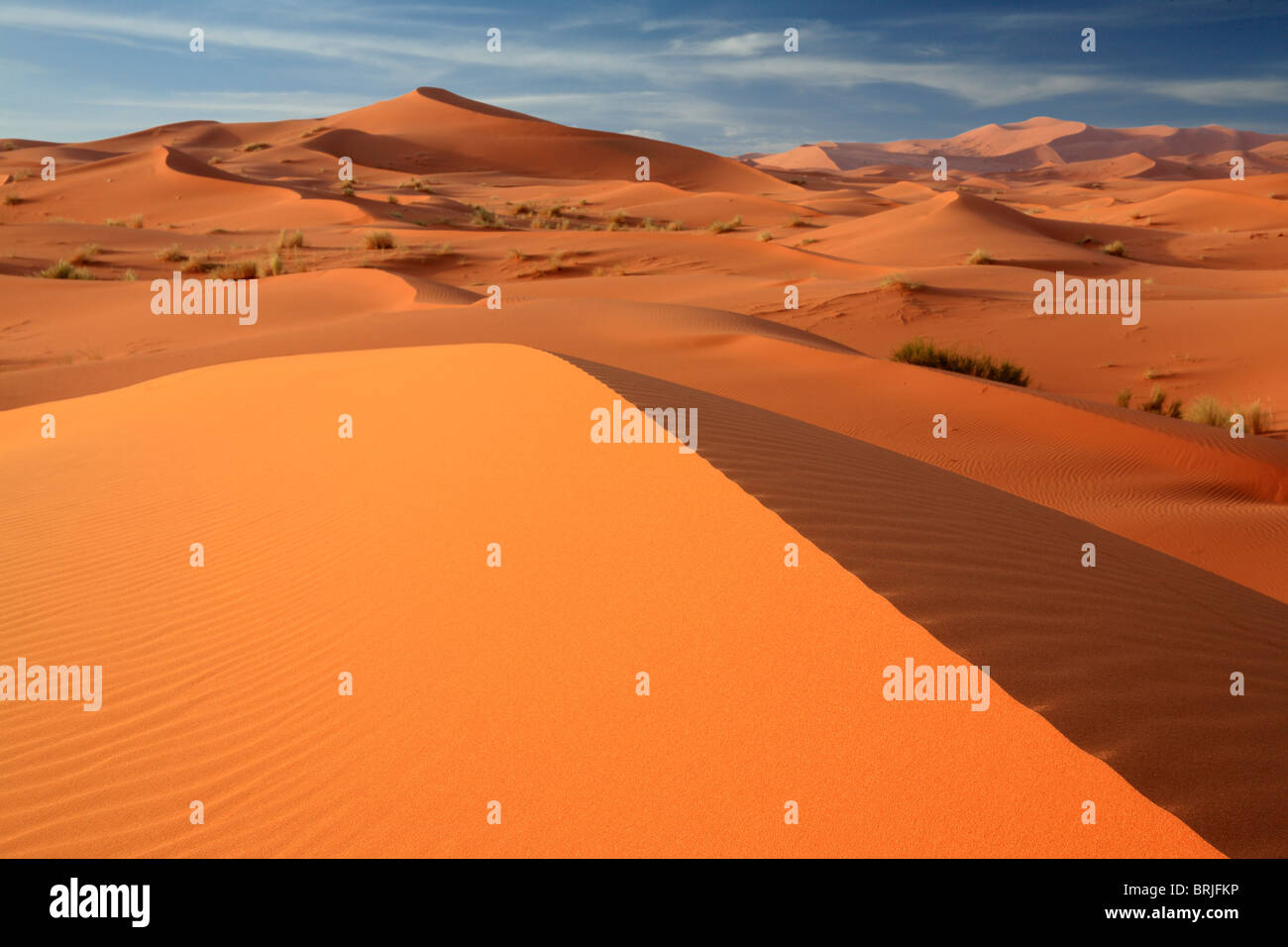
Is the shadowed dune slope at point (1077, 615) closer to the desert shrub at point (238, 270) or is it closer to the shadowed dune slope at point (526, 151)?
the desert shrub at point (238, 270)

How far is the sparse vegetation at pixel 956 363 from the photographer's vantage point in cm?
1316

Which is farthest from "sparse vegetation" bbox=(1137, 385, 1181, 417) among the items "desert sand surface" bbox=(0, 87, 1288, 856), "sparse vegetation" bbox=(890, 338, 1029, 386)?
"sparse vegetation" bbox=(890, 338, 1029, 386)

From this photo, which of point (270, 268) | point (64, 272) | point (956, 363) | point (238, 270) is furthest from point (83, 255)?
point (956, 363)

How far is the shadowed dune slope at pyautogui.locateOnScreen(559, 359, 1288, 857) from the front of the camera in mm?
2545

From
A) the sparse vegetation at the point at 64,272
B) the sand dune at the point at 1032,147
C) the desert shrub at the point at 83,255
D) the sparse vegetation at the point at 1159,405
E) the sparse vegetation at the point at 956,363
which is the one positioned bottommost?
the sparse vegetation at the point at 1159,405

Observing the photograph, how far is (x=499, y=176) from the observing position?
190ft

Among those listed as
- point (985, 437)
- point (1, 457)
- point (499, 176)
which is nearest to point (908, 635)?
point (985, 437)

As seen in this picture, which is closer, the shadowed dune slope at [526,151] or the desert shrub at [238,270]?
the desert shrub at [238,270]

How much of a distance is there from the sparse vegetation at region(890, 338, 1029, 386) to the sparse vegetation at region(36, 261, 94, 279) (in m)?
18.9

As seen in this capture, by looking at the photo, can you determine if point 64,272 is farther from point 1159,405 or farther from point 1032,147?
point 1032,147

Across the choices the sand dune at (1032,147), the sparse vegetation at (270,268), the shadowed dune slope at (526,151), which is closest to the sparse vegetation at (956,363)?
the sparse vegetation at (270,268)

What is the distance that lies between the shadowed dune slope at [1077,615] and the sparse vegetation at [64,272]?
20.5 metres

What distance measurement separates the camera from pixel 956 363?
13234mm

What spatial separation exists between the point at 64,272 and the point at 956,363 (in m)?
20.0
